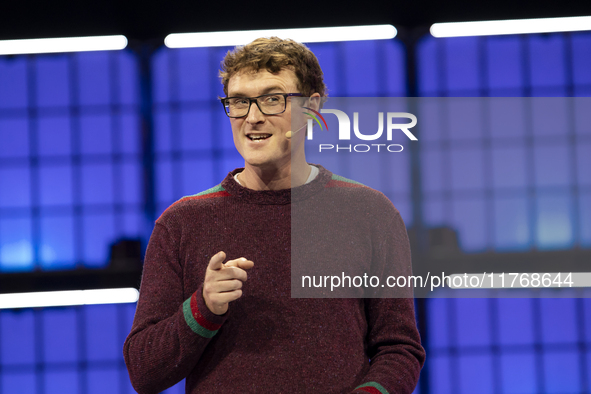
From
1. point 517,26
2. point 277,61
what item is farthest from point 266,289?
point 517,26

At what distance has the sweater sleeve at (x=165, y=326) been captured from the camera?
1.04 meters

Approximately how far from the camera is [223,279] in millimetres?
999

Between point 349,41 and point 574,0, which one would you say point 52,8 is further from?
point 574,0

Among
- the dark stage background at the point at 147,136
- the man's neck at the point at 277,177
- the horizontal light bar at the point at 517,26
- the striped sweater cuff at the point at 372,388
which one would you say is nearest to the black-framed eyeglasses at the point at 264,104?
the man's neck at the point at 277,177

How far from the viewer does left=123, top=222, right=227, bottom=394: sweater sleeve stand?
1.04 meters

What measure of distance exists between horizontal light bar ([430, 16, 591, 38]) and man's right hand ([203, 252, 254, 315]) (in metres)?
2.06

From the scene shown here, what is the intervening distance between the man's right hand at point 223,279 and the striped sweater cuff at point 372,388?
0.36 metres

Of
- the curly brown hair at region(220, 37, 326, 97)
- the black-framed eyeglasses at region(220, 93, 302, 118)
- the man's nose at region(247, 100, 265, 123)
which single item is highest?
the curly brown hair at region(220, 37, 326, 97)

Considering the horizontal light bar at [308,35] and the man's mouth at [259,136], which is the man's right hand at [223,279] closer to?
the man's mouth at [259,136]

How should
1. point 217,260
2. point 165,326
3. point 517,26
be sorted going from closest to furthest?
point 217,260 < point 165,326 < point 517,26

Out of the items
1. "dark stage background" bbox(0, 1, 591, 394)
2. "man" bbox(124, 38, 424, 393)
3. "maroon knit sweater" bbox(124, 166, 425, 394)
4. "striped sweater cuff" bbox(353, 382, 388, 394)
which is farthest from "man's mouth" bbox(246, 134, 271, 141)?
"dark stage background" bbox(0, 1, 591, 394)

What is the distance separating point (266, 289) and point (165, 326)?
0.24 meters

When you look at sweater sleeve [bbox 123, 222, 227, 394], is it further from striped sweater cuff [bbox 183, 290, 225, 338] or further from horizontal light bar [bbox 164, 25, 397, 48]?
horizontal light bar [bbox 164, 25, 397, 48]

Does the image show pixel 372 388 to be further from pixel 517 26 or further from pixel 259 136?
pixel 517 26
